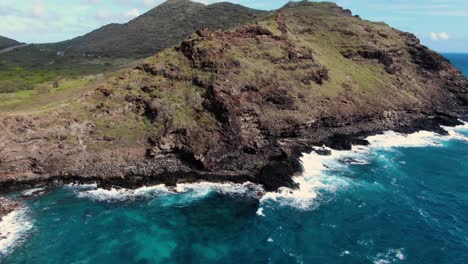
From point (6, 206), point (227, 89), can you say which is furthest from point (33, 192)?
point (227, 89)

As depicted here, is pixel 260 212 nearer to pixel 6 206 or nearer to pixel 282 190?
pixel 282 190

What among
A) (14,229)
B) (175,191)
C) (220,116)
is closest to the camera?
(14,229)

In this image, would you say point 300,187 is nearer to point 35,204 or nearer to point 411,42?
point 35,204

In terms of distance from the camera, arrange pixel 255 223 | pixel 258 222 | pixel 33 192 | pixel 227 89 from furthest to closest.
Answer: pixel 227 89 < pixel 33 192 < pixel 258 222 < pixel 255 223

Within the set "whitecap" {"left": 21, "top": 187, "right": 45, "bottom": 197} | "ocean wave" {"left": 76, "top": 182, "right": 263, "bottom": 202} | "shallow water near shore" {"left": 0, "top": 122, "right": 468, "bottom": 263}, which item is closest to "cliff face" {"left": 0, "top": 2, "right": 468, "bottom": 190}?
"ocean wave" {"left": 76, "top": 182, "right": 263, "bottom": 202}

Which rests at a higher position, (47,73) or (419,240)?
(47,73)

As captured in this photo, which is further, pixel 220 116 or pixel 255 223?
pixel 220 116

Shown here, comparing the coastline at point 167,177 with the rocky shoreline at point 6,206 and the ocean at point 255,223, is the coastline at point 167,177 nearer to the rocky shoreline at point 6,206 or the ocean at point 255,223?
the ocean at point 255,223

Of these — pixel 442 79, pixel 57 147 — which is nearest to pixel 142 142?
pixel 57 147
